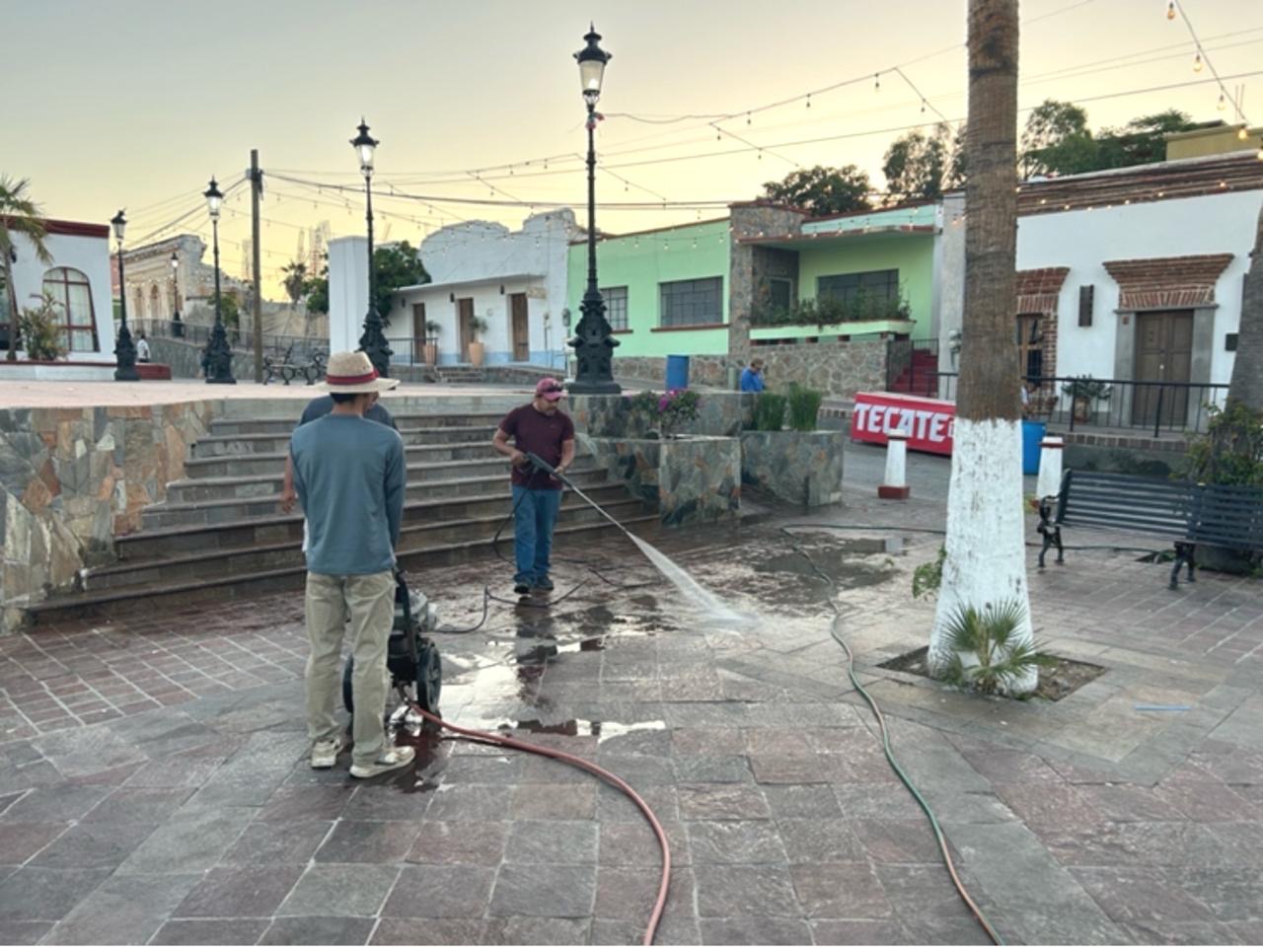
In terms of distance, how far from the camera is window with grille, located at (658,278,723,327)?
24.7m

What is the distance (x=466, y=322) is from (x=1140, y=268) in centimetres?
2145

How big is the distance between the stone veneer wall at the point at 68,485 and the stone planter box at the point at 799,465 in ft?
23.6

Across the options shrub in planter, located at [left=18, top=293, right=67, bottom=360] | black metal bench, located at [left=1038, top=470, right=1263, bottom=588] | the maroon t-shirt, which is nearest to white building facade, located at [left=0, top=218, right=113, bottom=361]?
shrub in planter, located at [left=18, top=293, right=67, bottom=360]

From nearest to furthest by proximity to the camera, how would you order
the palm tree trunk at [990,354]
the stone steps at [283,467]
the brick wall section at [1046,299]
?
the palm tree trunk at [990,354] < the stone steps at [283,467] < the brick wall section at [1046,299]

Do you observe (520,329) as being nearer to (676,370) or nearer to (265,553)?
(676,370)

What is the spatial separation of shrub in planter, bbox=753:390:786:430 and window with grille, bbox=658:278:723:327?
12.8 metres

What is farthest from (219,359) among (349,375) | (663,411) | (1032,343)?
(349,375)

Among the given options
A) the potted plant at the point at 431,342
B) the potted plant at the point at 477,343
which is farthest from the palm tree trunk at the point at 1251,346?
the potted plant at the point at 431,342

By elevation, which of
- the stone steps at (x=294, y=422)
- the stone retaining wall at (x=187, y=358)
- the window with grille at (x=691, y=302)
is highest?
the window with grille at (x=691, y=302)

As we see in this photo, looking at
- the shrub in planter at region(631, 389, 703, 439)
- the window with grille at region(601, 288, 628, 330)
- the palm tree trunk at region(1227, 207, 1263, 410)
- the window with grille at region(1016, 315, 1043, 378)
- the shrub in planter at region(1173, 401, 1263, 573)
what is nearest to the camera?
the shrub in planter at region(1173, 401, 1263, 573)

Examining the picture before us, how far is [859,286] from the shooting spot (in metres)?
23.4

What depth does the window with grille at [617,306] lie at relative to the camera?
90.1ft

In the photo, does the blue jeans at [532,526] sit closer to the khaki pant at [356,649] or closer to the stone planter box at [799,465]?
the khaki pant at [356,649]

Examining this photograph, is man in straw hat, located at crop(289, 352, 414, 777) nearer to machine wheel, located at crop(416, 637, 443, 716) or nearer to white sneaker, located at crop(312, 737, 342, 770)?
white sneaker, located at crop(312, 737, 342, 770)
